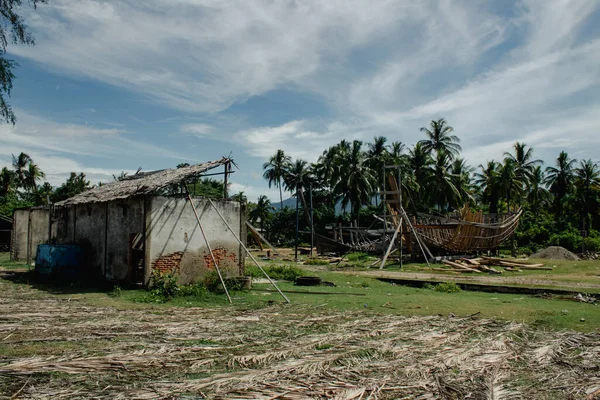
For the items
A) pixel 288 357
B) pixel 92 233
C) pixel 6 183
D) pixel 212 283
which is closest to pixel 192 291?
pixel 212 283

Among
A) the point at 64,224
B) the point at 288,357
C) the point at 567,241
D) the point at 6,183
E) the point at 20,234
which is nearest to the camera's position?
the point at 288,357

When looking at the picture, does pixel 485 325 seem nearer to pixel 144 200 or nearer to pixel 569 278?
pixel 144 200

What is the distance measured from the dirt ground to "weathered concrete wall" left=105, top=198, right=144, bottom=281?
15.2 feet

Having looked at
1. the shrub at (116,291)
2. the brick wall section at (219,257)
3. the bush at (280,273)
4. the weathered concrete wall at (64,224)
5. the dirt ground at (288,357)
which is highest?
the weathered concrete wall at (64,224)

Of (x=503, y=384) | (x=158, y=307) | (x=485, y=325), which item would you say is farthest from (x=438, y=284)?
(x=503, y=384)

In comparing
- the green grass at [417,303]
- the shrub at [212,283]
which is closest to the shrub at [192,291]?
the green grass at [417,303]

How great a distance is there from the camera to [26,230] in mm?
24281

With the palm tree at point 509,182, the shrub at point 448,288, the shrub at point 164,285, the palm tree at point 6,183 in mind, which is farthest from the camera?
the palm tree at point 6,183

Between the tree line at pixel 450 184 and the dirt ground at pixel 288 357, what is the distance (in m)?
35.3

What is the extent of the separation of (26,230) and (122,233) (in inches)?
504

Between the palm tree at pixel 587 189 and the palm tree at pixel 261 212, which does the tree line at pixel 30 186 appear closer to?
the palm tree at pixel 261 212

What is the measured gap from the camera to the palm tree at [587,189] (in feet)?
137

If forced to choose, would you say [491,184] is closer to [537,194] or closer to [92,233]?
[537,194]

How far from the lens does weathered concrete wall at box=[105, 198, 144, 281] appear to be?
14000mm
